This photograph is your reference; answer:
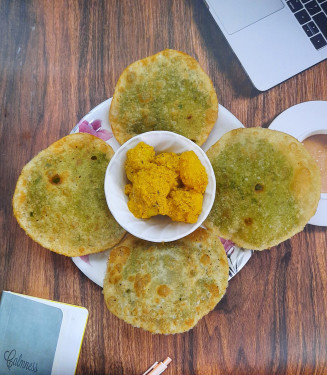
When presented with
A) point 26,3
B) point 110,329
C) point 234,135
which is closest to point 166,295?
point 110,329

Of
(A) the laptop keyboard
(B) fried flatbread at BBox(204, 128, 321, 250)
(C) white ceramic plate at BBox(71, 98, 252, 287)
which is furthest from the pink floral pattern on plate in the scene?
(A) the laptop keyboard

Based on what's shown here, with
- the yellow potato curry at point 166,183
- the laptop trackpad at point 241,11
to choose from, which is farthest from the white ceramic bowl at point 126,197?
the laptop trackpad at point 241,11

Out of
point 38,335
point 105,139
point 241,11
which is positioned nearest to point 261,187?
point 105,139

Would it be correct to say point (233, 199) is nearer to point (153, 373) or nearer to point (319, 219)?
point (319, 219)

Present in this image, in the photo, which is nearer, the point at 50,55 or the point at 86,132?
the point at 86,132

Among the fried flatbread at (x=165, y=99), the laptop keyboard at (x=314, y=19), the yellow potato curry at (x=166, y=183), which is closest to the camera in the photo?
the yellow potato curry at (x=166, y=183)

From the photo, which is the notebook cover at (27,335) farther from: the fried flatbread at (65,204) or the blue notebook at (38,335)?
the fried flatbread at (65,204)

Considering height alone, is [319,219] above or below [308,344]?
above
